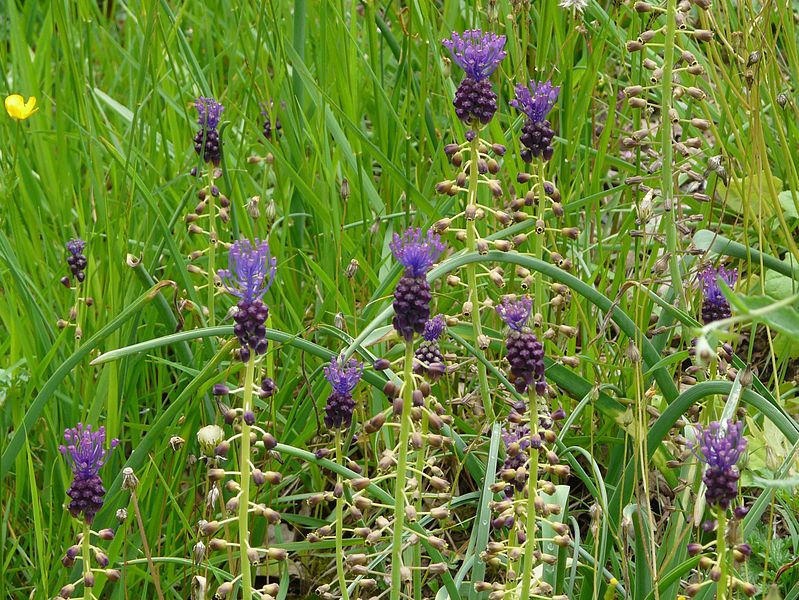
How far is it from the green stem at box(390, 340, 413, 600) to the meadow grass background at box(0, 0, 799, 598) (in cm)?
32

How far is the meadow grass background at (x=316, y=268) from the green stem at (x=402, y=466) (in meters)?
0.32

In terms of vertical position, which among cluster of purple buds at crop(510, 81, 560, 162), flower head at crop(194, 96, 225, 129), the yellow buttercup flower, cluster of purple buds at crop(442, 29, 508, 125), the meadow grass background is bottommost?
the meadow grass background

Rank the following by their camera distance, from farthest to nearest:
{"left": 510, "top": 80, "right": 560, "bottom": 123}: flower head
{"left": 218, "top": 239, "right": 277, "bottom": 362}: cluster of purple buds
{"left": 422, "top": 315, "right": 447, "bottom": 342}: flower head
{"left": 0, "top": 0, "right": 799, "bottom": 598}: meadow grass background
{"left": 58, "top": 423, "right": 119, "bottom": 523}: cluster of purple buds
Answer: {"left": 0, "top": 0, "right": 799, "bottom": 598}: meadow grass background
{"left": 510, "top": 80, "right": 560, "bottom": 123}: flower head
{"left": 422, "top": 315, "right": 447, "bottom": 342}: flower head
{"left": 58, "top": 423, "right": 119, "bottom": 523}: cluster of purple buds
{"left": 218, "top": 239, "right": 277, "bottom": 362}: cluster of purple buds

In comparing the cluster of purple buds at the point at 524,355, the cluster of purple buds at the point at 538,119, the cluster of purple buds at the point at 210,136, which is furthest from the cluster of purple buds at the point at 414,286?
the cluster of purple buds at the point at 210,136

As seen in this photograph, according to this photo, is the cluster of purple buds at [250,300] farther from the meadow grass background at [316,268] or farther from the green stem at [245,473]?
the meadow grass background at [316,268]

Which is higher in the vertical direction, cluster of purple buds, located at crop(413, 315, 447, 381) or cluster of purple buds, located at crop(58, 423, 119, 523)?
cluster of purple buds, located at crop(413, 315, 447, 381)

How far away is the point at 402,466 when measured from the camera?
1.95 m

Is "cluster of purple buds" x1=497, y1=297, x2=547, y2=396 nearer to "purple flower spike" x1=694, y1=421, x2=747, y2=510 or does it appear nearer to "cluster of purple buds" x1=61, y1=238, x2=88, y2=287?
"purple flower spike" x1=694, y1=421, x2=747, y2=510

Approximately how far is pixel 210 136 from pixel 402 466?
1.37 metres

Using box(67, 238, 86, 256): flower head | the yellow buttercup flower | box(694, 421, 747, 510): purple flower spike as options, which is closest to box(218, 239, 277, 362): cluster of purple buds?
box(694, 421, 747, 510): purple flower spike

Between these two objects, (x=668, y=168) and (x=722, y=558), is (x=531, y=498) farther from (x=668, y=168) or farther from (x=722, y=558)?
(x=668, y=168)

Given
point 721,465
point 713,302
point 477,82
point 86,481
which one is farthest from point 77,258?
point 721,465

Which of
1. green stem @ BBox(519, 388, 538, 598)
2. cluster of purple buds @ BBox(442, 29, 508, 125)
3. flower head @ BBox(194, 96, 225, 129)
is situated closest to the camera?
green stem @ BBox(519, 388, 538, 598)

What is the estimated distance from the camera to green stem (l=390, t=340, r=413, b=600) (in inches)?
74.1
